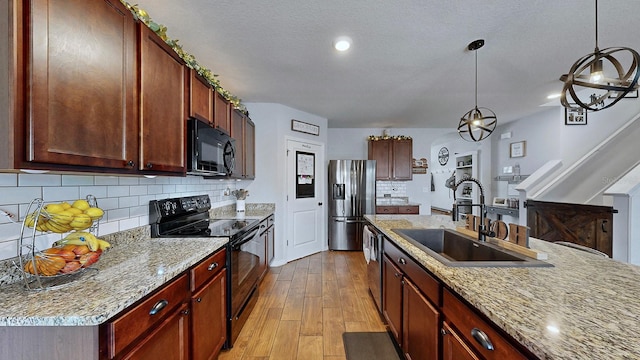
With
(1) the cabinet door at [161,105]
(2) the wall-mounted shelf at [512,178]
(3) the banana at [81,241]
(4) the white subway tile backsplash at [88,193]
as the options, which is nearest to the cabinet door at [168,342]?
(3) the banana at [81,241]

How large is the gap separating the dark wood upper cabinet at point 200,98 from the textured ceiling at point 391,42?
0.37 meters

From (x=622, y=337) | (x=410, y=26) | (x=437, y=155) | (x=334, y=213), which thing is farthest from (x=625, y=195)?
(x=437, y=155)

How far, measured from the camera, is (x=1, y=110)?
83 cm

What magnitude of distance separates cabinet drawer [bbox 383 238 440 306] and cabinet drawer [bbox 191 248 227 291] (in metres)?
1.24

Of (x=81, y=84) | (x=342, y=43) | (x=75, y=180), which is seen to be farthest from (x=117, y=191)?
(x=342, y=43)

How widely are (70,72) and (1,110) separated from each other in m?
0.27

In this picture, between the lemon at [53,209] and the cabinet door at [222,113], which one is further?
the cabinet door at [222,113]

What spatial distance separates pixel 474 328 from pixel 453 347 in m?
0.23

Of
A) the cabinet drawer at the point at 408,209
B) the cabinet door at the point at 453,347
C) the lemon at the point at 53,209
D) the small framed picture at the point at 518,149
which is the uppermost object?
the small framed picture at the point at 518,149

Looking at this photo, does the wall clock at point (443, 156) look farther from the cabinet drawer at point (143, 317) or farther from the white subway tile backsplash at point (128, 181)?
the cabinet drawer at point (143, 317)

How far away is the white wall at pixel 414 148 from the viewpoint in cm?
565

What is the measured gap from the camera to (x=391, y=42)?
2.19m

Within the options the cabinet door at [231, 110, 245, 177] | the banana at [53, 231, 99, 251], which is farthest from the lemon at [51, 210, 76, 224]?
the cabinet door at [231, 110, 245, 177]

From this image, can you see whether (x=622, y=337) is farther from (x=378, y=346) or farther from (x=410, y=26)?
(x=410, y=26)
